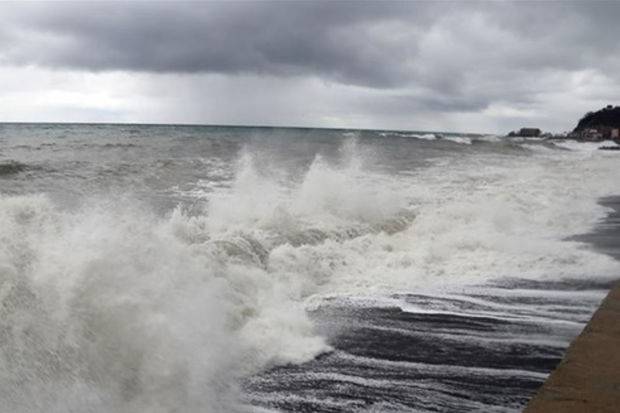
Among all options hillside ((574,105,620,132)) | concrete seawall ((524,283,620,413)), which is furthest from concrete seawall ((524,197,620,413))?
hillside ((574,105,620,132))

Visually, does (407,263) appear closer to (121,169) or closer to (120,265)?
(120,265)

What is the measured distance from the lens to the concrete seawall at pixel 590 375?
347 centimetres

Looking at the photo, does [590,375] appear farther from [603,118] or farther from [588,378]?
[603,118]

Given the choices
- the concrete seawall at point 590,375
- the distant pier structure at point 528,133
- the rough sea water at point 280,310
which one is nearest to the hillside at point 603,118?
the distant pier structure at point 528,133

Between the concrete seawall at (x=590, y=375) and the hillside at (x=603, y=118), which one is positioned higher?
the hillside at (x=603, y=118)

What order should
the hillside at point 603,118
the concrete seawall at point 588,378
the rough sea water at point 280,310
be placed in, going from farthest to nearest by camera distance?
the hillside at point 603,118 → the rough sea water at point 280,310 → the concrete seawall at point 588,378

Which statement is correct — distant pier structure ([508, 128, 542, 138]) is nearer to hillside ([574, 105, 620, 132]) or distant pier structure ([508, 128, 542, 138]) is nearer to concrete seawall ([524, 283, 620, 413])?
hillside ([574, 105, 620, 132])

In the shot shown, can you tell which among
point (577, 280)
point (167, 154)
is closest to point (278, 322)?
point (577, 280)

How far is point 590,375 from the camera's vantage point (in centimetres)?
386

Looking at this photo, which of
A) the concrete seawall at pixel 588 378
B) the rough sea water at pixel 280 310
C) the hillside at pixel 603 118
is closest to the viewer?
the concrete seawall at pixel 588 378

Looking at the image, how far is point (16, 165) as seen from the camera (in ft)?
58.9

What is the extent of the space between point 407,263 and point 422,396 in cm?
418

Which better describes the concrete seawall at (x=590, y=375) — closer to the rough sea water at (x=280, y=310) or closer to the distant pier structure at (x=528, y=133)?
the rough sea water at (x=280, y=310)

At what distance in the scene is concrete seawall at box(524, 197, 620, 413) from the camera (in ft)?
11.4
